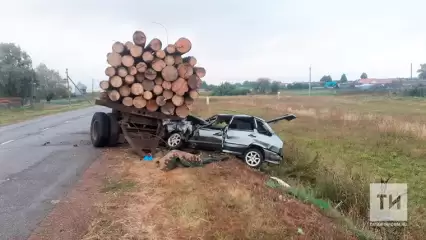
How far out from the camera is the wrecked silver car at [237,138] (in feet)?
34.9

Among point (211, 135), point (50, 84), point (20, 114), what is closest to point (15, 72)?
point (20, 114)

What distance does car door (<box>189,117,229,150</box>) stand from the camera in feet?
36.5

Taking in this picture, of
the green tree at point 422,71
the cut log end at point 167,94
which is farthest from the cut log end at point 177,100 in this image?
the green tree at point 422,71

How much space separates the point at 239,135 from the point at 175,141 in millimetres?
2245

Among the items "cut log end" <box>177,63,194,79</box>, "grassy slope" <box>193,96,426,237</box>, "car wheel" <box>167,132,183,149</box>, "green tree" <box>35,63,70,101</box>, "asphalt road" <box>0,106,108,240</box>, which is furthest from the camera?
"green tree" <box>35,63,70,101</box>

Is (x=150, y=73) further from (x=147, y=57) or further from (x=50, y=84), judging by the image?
(x=50, y=84)

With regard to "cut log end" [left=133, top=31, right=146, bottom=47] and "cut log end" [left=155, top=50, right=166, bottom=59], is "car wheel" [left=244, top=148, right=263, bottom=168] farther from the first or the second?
"cut log end" [left=133, top=31, right=146, bottom=47]

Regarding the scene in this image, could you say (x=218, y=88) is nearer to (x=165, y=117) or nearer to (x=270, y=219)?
(x=165, y=117)

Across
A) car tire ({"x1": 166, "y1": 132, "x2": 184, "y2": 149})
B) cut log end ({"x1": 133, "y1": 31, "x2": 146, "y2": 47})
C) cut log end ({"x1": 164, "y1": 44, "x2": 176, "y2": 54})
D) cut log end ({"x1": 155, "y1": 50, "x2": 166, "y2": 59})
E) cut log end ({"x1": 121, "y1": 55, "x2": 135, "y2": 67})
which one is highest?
cut log end ({"x1": 133, "y1": 31, "x2": 146, "y2": 47})

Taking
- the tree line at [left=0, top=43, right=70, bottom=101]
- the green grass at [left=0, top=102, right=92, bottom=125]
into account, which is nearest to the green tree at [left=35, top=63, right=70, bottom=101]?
the tree line at [left=0, top=43, right=70, bottom=101]

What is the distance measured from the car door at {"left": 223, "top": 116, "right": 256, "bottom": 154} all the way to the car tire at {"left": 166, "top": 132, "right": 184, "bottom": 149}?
167 centimetres

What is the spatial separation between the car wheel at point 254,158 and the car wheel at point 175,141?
2366 mm

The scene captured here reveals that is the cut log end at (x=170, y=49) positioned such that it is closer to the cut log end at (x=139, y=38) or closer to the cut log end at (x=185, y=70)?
A: the cut log end at (x=185, y=70)

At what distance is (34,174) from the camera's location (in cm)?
913
